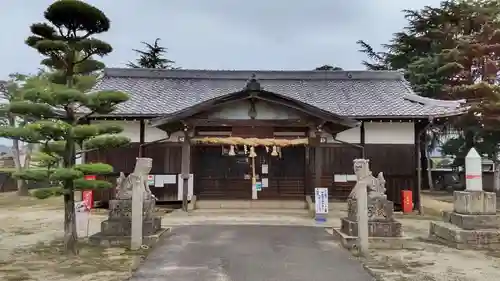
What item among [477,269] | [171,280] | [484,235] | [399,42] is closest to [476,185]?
[484,235]

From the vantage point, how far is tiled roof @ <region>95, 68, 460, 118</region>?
17328 mm

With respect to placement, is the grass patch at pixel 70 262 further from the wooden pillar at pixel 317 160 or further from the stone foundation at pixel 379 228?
the wooden pillar at pixel 317 160

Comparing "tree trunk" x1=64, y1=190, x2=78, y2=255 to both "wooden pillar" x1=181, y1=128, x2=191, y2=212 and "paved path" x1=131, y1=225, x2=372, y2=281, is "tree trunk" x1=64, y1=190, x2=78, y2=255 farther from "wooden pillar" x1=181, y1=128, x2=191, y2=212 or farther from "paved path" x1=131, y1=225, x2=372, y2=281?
"wooden pillar" x1=181, y1=128, x2=191, y2=212

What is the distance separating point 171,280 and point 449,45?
25801 mm

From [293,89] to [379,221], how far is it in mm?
11845

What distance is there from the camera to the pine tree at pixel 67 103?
→ 27.7ft

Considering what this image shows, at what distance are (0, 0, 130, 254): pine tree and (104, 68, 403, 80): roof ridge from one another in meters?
12.1

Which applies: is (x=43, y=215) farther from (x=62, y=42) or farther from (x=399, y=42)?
(x=399, y=42)

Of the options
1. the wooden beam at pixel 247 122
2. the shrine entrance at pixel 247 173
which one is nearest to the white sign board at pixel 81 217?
the wooden beam at pixel 247 122

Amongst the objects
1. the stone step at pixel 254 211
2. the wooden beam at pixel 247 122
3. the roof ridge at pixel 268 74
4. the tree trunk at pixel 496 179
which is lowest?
the stone step at pixel 254 211

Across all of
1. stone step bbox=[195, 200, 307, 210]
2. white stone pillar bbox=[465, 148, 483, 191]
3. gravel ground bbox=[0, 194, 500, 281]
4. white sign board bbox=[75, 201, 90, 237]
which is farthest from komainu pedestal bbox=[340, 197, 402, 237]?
stone step bbox=[195, 200, 307, 210]

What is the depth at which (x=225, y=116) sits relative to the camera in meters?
15.5

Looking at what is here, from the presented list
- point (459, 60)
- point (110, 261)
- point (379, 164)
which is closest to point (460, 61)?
point (459, 60)

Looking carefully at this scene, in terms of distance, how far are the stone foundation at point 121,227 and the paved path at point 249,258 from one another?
0.42m
